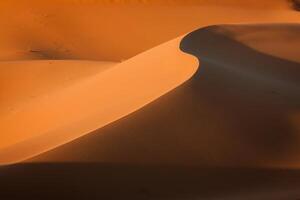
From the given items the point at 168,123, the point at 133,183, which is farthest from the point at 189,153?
the point at 133,183

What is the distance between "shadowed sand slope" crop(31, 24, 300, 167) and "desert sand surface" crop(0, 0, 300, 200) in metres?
0.01

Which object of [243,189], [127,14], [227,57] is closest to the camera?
[243,189]

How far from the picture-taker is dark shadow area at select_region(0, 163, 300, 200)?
4.59 meters

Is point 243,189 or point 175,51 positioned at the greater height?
point 175,51

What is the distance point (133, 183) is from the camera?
4754mm

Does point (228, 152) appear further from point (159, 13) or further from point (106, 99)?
point (159, 13)

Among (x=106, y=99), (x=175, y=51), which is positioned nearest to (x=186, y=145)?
(x=106, y=99)

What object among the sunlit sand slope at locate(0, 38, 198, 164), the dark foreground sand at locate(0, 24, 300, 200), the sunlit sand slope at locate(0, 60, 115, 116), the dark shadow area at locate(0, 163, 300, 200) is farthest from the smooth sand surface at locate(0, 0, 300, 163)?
the dark shadow area at locate(0, 163, 300, 200)

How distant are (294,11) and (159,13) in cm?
424

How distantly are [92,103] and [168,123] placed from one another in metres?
1.88

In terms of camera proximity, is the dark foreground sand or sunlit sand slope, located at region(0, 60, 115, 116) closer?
the dark foreground sand

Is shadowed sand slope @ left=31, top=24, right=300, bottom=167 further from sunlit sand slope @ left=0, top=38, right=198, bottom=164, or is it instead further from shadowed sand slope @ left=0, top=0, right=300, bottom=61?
shadowed sand slope @ left=0, top=0, right=300, bottom=61

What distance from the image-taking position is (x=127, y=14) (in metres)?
19.6

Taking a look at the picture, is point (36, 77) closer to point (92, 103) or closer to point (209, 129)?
point (92, 103)
